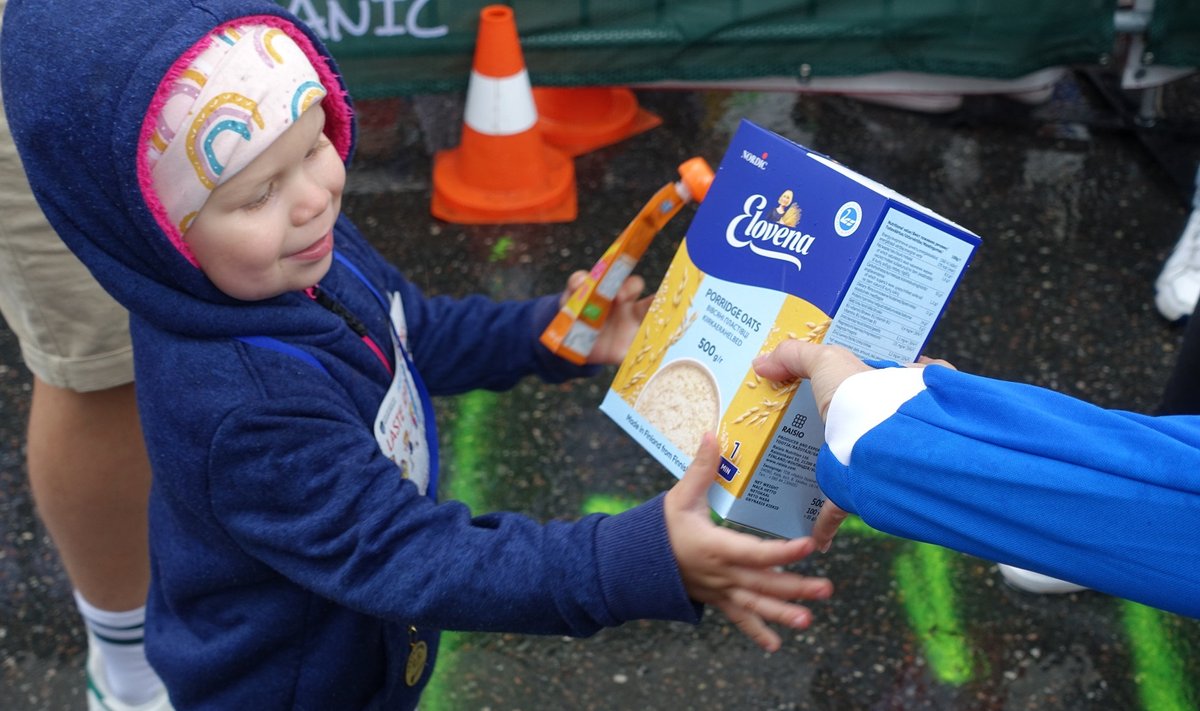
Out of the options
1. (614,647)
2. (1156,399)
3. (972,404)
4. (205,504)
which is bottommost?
(614,647)

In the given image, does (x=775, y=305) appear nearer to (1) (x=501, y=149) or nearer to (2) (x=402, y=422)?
(2) (x=402, y=422)

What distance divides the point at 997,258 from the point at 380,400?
2.23 meters

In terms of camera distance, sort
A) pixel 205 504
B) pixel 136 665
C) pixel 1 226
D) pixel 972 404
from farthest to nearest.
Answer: pixel 136 665
pixel 1 226
pixel 205 504
pixel 972 404

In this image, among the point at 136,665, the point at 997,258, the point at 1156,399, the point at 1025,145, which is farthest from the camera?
the point at 1025,145

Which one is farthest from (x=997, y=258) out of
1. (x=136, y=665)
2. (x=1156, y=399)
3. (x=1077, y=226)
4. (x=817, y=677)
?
(x=136, y=665)

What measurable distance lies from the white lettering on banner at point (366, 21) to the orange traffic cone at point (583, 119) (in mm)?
440

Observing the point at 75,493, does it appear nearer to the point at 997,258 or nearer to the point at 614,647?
the point at 614,647

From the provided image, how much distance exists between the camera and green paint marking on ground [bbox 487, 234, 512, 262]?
3.42 metres

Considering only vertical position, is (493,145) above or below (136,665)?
above

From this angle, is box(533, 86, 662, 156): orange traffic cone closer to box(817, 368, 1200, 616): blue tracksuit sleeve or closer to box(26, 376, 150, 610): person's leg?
box(26, 376, 150, 610): person's leg

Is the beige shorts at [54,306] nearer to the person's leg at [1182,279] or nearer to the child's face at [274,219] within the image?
the child's face at [274,219]

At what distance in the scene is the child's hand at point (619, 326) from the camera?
6.32 ft

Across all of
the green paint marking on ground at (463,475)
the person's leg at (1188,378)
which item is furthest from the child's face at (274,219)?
the person's leg at (1188,378)

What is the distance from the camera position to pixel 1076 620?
8.02 feet
